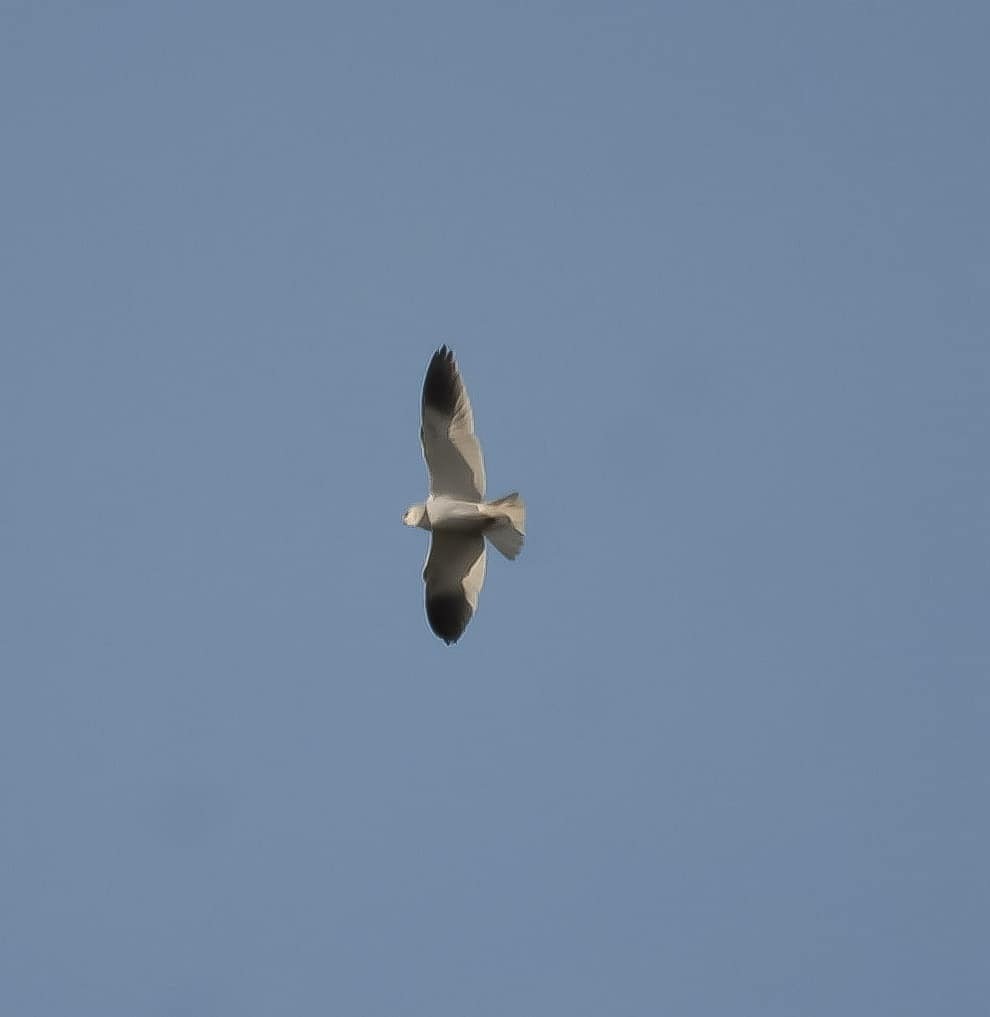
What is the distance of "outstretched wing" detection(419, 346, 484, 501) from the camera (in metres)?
19.7

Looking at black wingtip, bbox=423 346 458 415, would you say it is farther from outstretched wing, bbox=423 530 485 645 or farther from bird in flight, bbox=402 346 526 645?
outstretched wing, bbox=423 530 485 645

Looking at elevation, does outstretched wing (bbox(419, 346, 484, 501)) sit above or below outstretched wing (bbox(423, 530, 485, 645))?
above

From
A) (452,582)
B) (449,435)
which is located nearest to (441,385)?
(449,435)

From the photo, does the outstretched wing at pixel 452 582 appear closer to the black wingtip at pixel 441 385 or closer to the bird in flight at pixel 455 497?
the bird in flight at pixel 455 497

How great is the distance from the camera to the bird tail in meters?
19.6

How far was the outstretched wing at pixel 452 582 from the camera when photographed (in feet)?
66.3

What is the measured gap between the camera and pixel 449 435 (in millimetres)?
19703

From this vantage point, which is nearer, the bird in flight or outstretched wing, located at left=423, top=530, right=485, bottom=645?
the bird in flight

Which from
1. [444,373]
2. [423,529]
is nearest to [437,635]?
[423,529]

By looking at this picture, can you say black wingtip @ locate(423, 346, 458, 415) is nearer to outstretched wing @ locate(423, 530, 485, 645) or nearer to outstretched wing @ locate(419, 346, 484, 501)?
outstretched wing @ locate(419, 346, 484, 501)

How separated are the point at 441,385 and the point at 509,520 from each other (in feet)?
4.70

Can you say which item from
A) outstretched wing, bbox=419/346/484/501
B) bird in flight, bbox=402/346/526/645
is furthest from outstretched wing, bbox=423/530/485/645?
outstretched wing, bbox=419/346/484/501

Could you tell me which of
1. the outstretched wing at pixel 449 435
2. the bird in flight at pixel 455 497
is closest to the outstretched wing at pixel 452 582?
the bird in flight at pixel 455 497

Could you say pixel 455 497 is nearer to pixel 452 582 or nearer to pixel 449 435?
pixel 449 435
